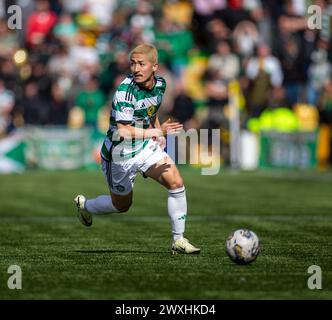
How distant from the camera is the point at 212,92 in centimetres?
2619

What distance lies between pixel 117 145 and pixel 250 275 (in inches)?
90.2

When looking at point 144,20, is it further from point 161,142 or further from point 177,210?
point 177,210

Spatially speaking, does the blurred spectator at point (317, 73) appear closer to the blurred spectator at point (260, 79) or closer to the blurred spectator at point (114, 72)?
the blurred spectator at point (260, 79)

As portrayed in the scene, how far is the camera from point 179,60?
27.0 m

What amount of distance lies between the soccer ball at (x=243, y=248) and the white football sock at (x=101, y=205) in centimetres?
194

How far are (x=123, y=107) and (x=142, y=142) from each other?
1.77 ft

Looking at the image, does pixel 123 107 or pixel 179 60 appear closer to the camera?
pixel 123 107

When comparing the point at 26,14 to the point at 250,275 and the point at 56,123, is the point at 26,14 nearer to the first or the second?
the point at 56,123

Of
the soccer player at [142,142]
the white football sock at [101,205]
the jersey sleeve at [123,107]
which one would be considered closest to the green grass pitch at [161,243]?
the white football sock at [101,205]

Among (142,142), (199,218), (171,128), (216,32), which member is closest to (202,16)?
(216,32)

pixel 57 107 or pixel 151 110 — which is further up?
pixel 151 110

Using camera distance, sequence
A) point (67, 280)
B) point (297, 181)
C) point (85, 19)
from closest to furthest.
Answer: point (67, 280) < point (297, 181) < point (85, 19)

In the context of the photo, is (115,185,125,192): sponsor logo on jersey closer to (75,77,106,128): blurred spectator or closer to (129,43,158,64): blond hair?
(129,43,158,64): blond hair

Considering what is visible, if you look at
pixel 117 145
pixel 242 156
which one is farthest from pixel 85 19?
pixel 117 145
